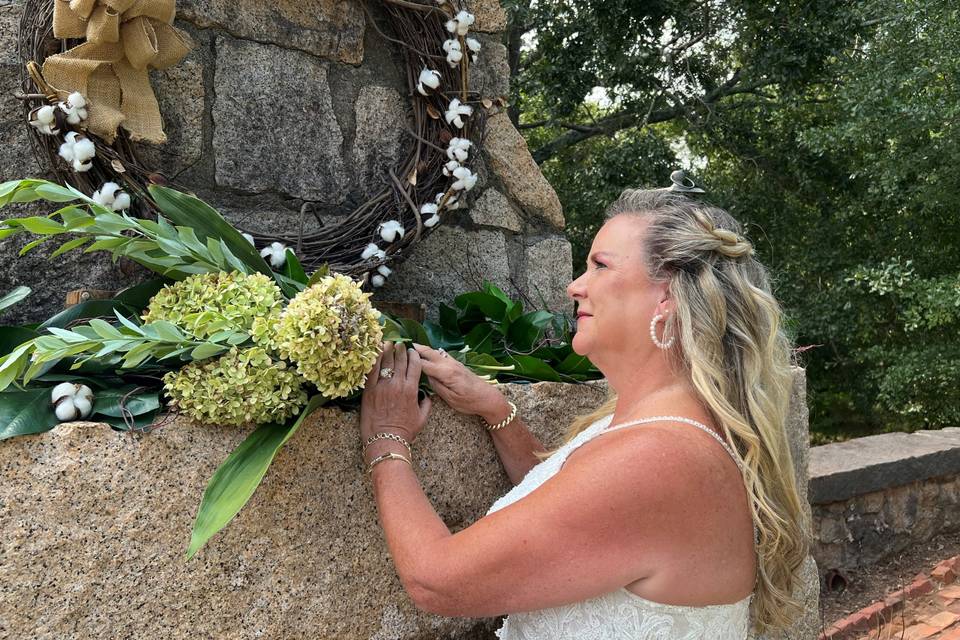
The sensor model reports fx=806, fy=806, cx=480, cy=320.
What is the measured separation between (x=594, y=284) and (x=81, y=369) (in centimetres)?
97

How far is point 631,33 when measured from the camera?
5.97 m

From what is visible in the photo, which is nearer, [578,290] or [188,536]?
[188,536]

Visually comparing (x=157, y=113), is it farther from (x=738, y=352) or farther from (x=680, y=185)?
(x=738, y=352)

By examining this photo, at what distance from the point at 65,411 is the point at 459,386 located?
28.9 inches

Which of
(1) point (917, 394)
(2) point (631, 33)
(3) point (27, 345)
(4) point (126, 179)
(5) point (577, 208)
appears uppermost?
(2) point (631, 33)

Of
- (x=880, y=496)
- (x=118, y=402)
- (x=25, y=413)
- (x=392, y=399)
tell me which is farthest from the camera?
(x=880, y=496)

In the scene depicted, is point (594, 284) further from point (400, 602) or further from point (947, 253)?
point (947, 253)

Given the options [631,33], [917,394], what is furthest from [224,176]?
[917,394]

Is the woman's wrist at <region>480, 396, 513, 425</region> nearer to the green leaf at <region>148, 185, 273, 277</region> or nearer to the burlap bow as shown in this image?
the green leaf at <region>148, 185, 273, 277</region>

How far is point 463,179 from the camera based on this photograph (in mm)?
2145

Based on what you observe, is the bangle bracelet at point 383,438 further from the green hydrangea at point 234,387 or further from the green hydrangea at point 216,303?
the green hydrangea at point 216,303

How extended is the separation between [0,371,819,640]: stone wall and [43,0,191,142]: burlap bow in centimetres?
74

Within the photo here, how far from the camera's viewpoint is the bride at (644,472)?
135 cm

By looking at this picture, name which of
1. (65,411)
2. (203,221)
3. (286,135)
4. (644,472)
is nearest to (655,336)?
(644,472)
